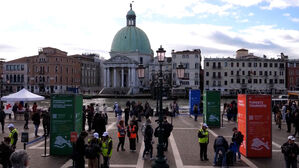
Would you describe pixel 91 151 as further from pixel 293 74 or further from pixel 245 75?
pixel 293 74

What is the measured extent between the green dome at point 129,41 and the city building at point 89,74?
937 cm

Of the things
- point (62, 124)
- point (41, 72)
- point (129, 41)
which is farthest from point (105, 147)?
point (129, 41)

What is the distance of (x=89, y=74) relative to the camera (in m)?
103

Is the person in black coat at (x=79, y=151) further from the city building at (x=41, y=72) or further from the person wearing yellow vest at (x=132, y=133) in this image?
the city building at (x=41, y=72)

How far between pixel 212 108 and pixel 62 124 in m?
11.7

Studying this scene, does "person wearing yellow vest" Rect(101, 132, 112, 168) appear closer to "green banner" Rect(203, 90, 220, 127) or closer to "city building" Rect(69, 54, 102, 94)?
"green banner" Rect(203, 90, 220, 127)

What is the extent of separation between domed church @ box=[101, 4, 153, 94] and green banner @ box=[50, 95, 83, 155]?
265 ft

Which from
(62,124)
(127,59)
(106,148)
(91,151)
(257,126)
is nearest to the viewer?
(91,151)

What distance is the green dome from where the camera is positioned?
331 feet

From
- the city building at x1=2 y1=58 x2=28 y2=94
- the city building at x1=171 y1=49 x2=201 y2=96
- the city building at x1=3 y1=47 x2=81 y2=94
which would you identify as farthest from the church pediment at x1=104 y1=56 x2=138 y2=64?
the city building at x1=2 y1=58 x2=28 y2=94

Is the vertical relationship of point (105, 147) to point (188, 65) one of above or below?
below

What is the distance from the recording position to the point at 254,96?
506 inches

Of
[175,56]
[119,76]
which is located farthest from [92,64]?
[175,56]

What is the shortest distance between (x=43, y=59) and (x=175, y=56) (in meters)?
35.3
